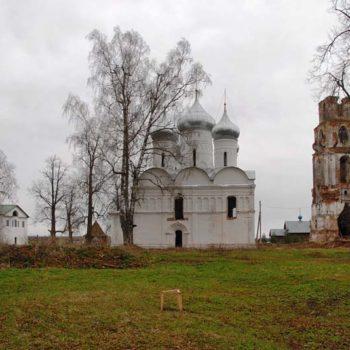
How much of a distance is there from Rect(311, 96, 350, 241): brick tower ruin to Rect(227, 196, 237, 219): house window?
12737 millimetres

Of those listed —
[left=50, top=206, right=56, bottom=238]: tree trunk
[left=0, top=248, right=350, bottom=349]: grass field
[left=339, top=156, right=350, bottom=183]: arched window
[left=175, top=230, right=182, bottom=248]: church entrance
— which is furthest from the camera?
[left=339, top=156, right=350, bottom=183]: arched window

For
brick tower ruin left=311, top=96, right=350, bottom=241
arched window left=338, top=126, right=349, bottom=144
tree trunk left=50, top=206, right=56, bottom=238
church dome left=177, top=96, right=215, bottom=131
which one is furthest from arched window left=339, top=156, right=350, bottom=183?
tree trunk left=50, top=206, right=56, bottom=238

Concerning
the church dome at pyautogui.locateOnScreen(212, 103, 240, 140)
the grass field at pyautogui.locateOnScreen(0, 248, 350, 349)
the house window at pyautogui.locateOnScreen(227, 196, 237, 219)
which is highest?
the church dome at pyautogui.locateOnScreen(212, 103, 240, 140)

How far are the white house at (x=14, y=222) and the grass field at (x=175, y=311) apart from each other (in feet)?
146

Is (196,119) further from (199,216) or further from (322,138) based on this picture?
(322,138)

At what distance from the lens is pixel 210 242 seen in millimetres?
38406

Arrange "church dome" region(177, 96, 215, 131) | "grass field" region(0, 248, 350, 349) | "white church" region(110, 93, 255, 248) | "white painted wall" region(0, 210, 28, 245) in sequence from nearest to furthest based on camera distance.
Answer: "grass field" region(0, 248, 350, 349)
"white church" region(110, 93, 255, 248)
"church dome" region(177, 96, 215, 131)
"white painted wall" region(0, 210, 28, 245)

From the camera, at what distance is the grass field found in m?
8.95

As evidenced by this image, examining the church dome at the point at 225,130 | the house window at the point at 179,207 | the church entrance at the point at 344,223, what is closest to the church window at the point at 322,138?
the church entrance at the point at 344,223

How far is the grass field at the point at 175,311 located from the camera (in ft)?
29.4

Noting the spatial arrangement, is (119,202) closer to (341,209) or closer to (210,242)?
(210,242)

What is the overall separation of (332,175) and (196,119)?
15.6 m

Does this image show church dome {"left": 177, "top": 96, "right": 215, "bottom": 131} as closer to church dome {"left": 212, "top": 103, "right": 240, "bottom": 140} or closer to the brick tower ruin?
church dome {"left": 212, "top": 103, "right": 240, "bottom": 140}

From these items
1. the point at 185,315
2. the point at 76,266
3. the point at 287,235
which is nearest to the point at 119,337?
the point at 185,315
